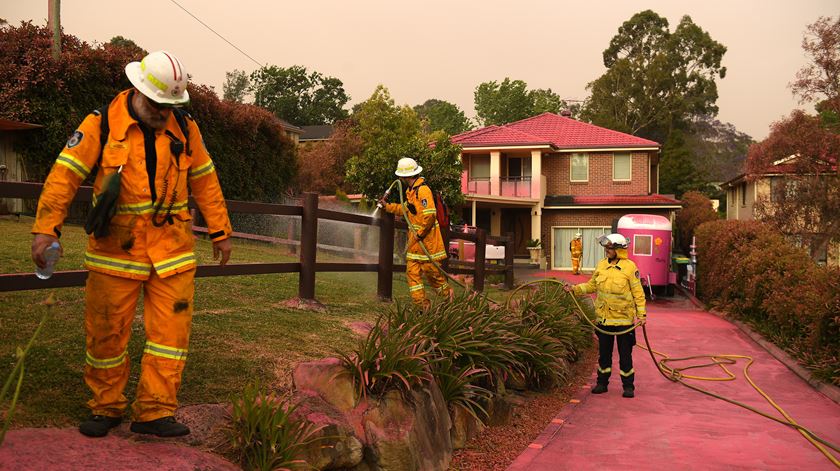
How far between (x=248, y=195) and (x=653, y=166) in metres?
22.1

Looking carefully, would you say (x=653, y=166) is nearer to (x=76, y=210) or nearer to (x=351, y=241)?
(x=351, y=241)

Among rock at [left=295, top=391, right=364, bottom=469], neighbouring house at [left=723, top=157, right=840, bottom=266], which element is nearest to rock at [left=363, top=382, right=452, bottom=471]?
rock at [left=295, top=391, right=364, bottom=469]

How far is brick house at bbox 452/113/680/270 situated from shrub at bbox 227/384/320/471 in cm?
2825

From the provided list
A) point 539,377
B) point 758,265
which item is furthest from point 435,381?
point 758,265

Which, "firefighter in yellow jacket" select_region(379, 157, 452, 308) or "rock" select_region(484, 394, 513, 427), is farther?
"firefighter in yellow jacket" select_region(379, 157, 452, 308)

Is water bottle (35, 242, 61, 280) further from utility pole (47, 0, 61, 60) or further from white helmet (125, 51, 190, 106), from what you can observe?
utility pole (47, 0, 61, 60)

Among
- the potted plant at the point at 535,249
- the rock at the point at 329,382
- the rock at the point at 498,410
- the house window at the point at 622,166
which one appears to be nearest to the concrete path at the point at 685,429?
the rock at the point at 498,410

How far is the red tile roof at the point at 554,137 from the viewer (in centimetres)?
3346

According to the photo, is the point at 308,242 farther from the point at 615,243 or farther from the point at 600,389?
the point at 600,389

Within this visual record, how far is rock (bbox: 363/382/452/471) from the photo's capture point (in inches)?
189

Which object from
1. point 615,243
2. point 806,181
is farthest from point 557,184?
point 615,243

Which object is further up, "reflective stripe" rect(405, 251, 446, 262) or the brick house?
the brick house

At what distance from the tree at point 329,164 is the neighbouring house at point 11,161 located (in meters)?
19.5

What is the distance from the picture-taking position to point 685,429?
6812mm
